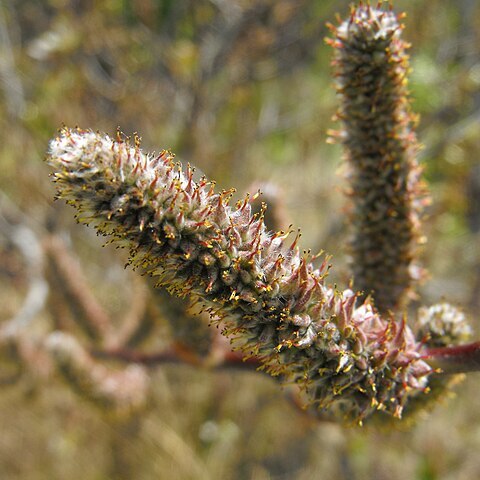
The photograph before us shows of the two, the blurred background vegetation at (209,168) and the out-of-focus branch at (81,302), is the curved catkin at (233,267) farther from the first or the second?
the blurred background vegetation at (209,168)

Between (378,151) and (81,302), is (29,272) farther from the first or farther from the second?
(378,151)

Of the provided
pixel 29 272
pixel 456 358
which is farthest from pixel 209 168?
pixel 456 358

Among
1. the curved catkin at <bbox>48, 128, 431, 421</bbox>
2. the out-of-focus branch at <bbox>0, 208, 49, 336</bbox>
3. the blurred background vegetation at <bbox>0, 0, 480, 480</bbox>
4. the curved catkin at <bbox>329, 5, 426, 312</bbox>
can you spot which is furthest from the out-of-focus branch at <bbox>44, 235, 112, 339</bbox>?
the curved catkin at <bbox>48, 128, 431, 421</bbox>

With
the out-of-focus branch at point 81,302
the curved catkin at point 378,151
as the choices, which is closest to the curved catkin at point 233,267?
the curved catkin at point 378,151

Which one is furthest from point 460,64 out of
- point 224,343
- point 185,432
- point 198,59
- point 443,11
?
point 185,432

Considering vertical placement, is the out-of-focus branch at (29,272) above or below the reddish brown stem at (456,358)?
above

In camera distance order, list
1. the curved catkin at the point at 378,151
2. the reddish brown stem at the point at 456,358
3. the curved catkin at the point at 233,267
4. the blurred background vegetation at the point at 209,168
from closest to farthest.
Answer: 1. the curved catkin at the point at 233,267
2. the reddish brown stem at the point at 456,358
3. the curved catkin at the point at 378,151
4. the blurred background vegetation at the point at 209,168
